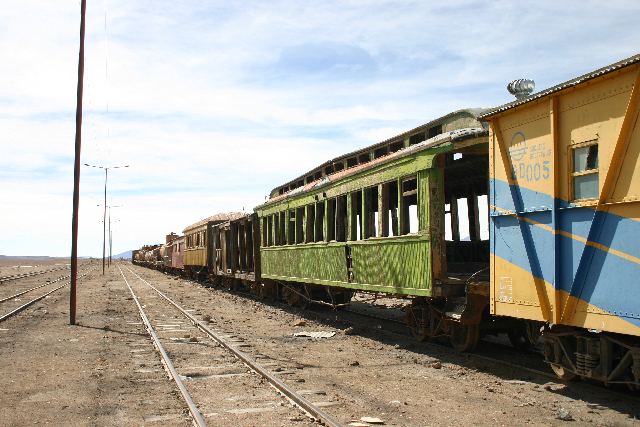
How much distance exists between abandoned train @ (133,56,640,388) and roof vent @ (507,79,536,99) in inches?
0.9

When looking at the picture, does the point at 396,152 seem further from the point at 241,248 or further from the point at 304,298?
the point at 241,248

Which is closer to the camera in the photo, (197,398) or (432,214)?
(197,398)

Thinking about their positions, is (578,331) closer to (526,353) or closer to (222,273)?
(526,353)

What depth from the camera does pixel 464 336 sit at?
29.0 feet

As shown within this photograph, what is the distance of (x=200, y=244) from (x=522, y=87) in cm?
2640

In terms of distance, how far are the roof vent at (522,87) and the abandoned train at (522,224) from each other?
23 millimetres

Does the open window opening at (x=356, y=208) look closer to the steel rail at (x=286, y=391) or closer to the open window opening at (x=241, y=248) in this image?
the steel rail at (x=286, y=391)

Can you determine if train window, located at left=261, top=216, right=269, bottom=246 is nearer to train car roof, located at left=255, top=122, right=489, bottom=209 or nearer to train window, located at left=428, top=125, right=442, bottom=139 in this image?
train car roof, located at left=255, top=122, right=489, bottom=209

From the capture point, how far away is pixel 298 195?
14.7 meters

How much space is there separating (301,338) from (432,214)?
4.31 metres

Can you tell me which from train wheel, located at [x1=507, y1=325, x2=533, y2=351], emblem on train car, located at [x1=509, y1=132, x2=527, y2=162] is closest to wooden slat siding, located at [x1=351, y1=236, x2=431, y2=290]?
train wheel, located at [x1=507, y1=325, x2=533, y2=351]

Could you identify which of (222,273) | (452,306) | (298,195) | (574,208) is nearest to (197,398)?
(452,306)

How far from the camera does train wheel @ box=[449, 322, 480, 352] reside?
8602mm

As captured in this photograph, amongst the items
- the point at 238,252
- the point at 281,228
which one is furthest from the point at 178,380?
the point at 238,252
